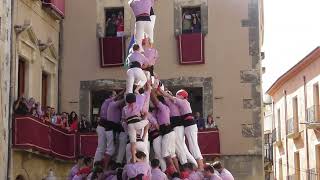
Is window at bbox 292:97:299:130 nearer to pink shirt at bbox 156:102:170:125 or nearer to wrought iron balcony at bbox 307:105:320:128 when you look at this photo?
wrought iron balcony at bbox 307:105:320:128

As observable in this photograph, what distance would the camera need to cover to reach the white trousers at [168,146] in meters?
13.9

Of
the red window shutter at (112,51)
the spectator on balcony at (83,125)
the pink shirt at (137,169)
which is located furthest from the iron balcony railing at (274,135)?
the pink shirt at (137,169)

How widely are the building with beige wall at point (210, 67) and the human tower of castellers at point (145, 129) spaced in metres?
9.06

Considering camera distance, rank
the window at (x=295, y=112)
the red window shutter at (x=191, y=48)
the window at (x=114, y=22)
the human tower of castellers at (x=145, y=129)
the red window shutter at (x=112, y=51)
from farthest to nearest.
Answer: the window at (x=295, y=112) < the window at (x=114, y=22) < the red window shutter at (x=112, y=51) < the red window shutter at (x=191, y=48) < the human tower of castellers at (x=145, y=129)

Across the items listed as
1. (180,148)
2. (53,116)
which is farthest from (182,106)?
(53,116)

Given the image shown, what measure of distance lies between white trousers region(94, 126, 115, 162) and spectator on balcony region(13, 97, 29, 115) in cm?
599

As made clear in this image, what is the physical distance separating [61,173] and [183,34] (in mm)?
6215

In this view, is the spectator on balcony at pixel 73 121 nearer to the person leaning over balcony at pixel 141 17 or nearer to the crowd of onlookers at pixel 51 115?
the crowd of onlookers at pixel 51 115

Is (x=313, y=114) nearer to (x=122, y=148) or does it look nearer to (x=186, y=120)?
(x=186, y=120)

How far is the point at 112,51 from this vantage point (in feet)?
79.9

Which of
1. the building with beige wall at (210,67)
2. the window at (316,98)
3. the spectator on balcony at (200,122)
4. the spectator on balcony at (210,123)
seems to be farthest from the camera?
the window at (316,98)

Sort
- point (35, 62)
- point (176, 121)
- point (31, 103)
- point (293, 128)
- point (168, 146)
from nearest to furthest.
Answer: point (168, 146)
point (176, 121)
point (31, 103)
point (35, 62)
point (293, 128)

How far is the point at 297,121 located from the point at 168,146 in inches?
811

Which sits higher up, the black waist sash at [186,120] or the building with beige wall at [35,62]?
the building with beige wall at [35,62]
